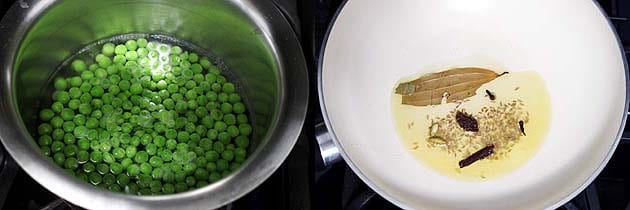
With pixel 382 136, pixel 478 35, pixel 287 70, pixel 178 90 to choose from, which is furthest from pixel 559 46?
pixel 178 90

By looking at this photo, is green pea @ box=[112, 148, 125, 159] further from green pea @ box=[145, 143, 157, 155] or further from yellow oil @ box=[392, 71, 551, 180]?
yellow oil @ box=[392, 71, 551, 180]

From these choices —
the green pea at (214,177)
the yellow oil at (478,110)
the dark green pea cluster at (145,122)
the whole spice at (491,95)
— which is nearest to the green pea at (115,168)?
the dark green pea cluster at (145,122)

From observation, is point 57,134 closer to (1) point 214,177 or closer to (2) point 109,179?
(2) point 109,179

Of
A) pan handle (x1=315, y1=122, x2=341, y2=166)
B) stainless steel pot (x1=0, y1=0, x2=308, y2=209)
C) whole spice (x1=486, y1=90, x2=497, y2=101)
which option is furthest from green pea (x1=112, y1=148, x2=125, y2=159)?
whole spice (x1=486, y1=90, x2=497, y2=101)

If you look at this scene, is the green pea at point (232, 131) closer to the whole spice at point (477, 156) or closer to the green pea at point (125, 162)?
the green pea at point (125, 162)

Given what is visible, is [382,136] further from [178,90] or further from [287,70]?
[178,90]

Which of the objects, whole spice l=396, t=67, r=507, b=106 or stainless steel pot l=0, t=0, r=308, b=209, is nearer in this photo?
stainless steel pot l=0, t=0, r=308, b=209
